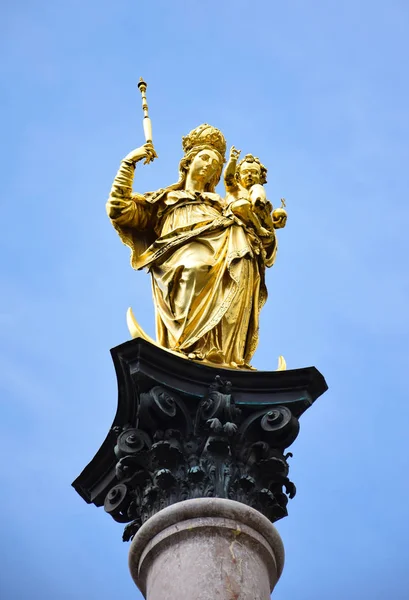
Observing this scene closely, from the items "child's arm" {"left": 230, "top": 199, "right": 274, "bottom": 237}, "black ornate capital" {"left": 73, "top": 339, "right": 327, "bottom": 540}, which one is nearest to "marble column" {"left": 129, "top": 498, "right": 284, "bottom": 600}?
"black ornate capital" {"left": 73, "top": 339, "right": 327, "bottom": 540}

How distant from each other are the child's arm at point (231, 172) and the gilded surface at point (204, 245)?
1cm

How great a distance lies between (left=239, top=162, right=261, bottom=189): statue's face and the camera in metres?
15.6

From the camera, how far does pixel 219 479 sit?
11.4m

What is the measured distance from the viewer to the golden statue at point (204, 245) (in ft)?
44.2

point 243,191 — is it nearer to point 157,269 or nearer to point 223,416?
point 157,269

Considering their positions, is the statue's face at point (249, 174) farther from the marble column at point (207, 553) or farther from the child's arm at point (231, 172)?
the marble column at point (207, 553)

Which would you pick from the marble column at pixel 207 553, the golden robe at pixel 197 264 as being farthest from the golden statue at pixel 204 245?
the marble column at pixel 207 553

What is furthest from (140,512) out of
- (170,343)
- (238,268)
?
(238,268)

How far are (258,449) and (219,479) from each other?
0.72 meters

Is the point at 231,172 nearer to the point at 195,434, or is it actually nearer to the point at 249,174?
the point at 249,174

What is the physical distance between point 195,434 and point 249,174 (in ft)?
16.5

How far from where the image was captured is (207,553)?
35.3 feet

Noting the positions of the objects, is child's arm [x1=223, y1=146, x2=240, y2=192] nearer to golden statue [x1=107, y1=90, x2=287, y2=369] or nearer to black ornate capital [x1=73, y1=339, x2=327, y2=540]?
golden statue [x1=107, y1=90, x2=287, y2=369]

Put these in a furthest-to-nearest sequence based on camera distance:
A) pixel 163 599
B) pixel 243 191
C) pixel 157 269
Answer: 1. pixel 243 191
2. pixel 157 269
3. pixel 163 599
